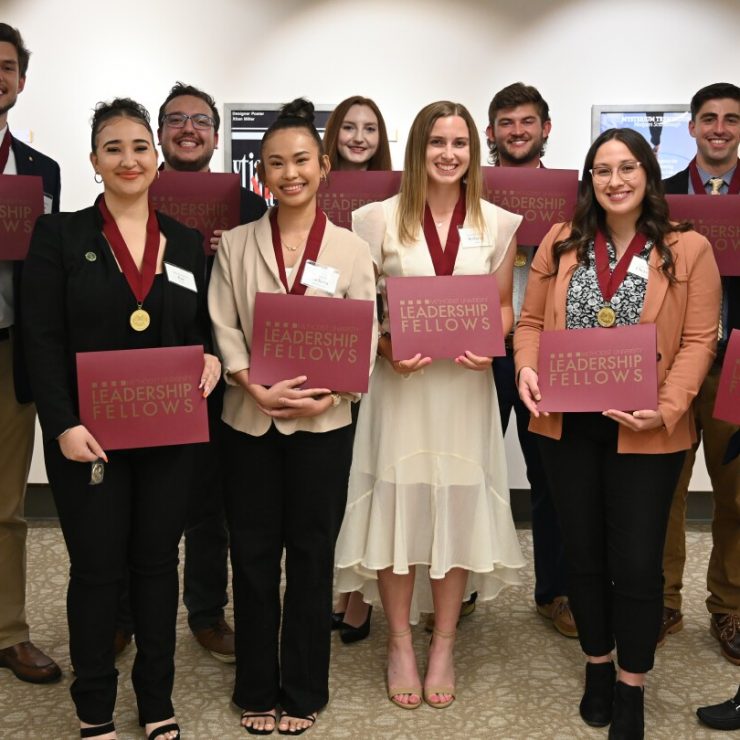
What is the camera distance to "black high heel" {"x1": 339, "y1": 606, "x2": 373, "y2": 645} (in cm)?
329

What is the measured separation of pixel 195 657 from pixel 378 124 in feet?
7.06

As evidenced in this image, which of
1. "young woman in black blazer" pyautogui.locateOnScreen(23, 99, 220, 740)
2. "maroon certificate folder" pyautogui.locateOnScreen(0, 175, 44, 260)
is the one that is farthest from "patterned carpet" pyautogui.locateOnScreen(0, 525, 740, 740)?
"maroon certificate folder" pyautogui.locateOnScreen(0, 175, 44, 260)

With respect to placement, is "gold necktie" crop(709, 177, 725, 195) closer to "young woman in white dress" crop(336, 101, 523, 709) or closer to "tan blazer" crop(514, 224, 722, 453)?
"tan blazer" crop(514, 224, 722, 453)

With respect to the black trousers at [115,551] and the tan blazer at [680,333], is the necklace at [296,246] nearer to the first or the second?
the black trousers at [115,551]

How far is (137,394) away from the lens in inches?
90.4

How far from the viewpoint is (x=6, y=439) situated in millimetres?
2988

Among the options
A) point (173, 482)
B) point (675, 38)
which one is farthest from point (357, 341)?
point (675, 38)

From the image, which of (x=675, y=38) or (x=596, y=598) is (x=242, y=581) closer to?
(x=596, y=598)

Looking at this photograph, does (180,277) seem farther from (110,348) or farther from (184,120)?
(184,120)

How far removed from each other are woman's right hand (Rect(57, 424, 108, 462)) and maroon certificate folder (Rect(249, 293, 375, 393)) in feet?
1.52

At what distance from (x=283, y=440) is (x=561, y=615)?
5.13 ft

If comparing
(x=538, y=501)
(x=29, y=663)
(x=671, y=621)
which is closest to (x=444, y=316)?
(x=538, y=501)

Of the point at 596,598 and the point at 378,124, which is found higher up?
the point at 378,124

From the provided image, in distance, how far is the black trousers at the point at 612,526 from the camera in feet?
8.07
